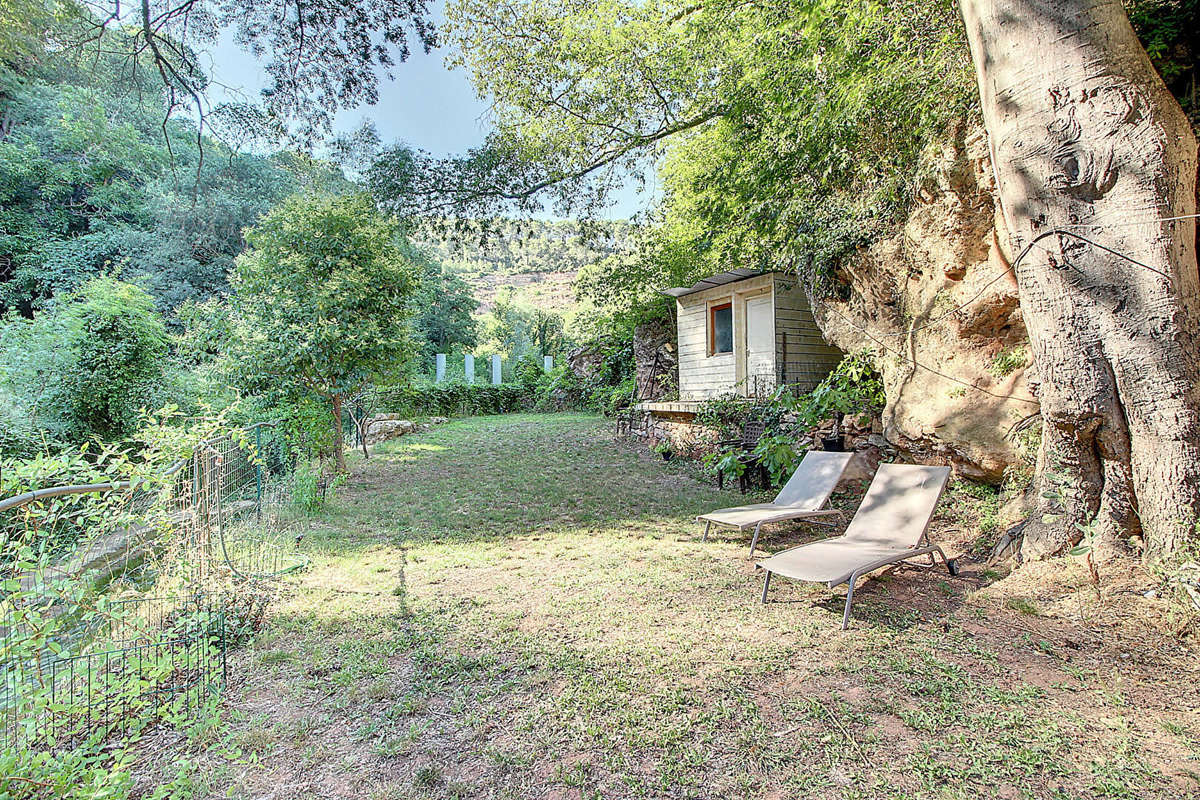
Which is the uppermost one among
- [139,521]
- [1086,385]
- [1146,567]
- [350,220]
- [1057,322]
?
[350,220]

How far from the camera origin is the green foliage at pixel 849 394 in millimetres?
6402

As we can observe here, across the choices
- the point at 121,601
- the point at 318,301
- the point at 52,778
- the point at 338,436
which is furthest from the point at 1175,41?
the point at 338,436

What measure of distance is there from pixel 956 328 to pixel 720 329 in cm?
489

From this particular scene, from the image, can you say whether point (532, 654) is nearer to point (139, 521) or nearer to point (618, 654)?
point (618, 654)

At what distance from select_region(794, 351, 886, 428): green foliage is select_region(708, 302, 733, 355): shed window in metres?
2.87

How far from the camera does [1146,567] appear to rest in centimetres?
313

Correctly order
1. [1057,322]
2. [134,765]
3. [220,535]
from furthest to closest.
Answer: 1. [220,535]
2. [1057,322]
3. [134,765]

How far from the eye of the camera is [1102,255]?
3168 millimetres

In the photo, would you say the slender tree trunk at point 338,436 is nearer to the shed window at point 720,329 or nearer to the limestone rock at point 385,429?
the limestone rock at point 385,429

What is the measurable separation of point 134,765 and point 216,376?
6.92m

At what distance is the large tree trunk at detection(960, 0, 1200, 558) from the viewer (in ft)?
9.89

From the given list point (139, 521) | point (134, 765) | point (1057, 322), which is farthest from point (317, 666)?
point (1057, 322)

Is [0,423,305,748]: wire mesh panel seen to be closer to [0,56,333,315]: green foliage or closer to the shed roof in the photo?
the shed roof

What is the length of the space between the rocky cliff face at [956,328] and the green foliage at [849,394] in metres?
0.42
